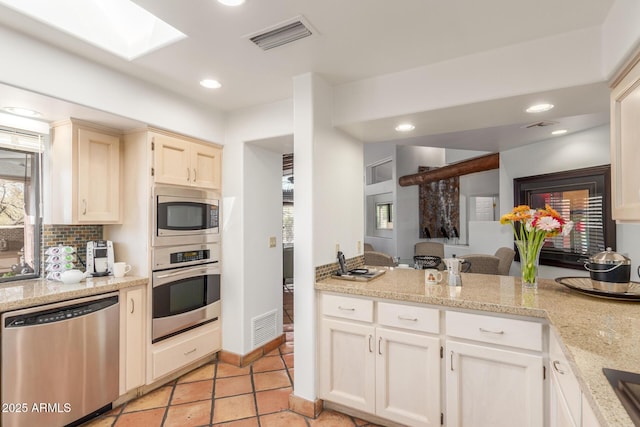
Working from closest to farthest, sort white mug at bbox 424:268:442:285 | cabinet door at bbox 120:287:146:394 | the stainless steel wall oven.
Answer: white mug at bbox 424:268:442:285
cabinet door at bbox 120:287:146:394
the stainless steel wall oven

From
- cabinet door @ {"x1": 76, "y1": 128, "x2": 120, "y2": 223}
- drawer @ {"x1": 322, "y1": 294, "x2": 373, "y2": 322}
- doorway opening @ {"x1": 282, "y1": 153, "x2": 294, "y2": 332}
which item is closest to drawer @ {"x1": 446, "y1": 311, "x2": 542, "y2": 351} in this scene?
drawer @ {"x1": 322, "y1": 294, "x2": 373, "y2": 322}

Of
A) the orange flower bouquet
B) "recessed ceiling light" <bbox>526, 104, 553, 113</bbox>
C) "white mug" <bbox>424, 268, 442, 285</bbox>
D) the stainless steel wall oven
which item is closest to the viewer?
the orange flower bouquet

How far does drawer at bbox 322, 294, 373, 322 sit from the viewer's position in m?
2.14

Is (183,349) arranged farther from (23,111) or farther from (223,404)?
(23,111)

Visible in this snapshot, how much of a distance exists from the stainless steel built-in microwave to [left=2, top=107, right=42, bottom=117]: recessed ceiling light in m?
0.89

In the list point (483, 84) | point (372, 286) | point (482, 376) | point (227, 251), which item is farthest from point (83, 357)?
point (483, 84)

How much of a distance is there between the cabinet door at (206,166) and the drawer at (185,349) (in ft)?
4.33

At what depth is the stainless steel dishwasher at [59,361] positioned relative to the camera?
1.84 m

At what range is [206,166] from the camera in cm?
303

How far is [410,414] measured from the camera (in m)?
2.00

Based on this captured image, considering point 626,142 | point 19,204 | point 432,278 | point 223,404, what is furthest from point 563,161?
point 19,204

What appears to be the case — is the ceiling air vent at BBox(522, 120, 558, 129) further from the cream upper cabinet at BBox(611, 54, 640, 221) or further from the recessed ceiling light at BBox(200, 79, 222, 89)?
the recessed ceiling light at BBox(200, 79, 222, 89)

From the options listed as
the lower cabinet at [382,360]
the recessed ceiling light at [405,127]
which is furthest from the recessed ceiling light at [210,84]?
the lower cabinet at [382,360]

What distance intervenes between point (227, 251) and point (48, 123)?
170 centimetres
